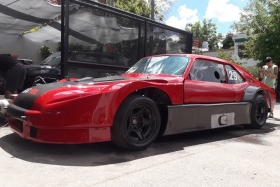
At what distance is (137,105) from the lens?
373cm

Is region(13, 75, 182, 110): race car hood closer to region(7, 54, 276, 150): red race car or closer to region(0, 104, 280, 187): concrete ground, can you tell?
region(7, 54, 276, 150): red race car

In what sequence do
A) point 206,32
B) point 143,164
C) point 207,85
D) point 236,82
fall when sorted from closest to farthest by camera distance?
point 143,164
point 207,85
point 236,82
point 206,32

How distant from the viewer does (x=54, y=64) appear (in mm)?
8617

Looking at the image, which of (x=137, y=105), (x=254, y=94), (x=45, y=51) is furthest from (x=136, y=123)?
(x=45, y=51)

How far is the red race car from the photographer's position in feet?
11.0

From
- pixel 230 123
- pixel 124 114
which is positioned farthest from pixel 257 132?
pixel 124 114

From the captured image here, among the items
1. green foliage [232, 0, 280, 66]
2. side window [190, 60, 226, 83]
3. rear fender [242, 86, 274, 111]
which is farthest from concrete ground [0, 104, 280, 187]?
green foliage [232, 0, 280, 66]

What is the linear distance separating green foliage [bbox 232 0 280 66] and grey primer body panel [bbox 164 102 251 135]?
39.6ft

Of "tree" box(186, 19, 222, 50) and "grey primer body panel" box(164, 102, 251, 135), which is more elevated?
"tree" box(186, 19, 222, 50)

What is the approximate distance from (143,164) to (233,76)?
3069 millimetres

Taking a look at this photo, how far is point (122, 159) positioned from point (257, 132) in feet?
10.6

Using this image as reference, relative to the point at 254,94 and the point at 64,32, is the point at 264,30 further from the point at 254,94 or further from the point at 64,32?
the point at 64,32

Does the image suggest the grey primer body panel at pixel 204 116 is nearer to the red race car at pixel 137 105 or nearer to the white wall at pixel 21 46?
the red race car at pixel 137 105

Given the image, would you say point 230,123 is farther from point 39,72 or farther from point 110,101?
point 39,72
